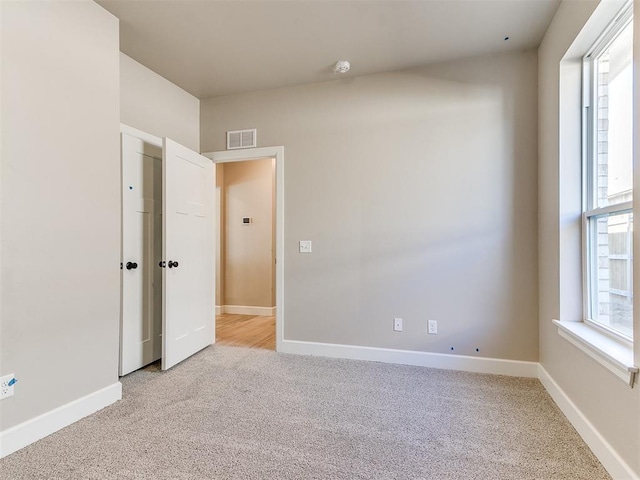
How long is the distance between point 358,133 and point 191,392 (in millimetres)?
2569

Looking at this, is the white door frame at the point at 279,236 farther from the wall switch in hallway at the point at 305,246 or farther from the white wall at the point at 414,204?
the wall switch in hallway at the point at 305,246

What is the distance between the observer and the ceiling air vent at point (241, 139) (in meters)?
3.29

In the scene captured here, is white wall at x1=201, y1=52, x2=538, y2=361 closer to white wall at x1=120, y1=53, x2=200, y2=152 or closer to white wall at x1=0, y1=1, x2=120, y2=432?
white wall at x1=120, y1=53, x2=200, y2=152

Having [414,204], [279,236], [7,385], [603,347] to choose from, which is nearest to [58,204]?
[7,385]

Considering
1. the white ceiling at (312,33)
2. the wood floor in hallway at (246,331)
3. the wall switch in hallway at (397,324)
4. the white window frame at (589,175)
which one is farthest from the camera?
the wood floor in hallway at (246,331)

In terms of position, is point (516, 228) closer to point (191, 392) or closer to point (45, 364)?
point (191, 392)

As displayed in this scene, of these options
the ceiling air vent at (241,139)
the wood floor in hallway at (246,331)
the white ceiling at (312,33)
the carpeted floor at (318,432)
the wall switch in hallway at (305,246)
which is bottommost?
the wood floor in hallway at (246,331)

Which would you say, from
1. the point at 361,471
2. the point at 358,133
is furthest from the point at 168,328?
the point at 358,133

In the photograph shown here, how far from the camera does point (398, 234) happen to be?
2.87m

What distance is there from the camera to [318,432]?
1.79 m

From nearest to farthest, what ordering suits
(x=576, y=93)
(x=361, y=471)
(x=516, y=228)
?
(x=361, y=471)
(x=576, y=93)
(x=516, y=228)

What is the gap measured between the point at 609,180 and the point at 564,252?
19.8 inches

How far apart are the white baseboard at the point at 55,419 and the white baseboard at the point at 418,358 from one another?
1484 millimetres

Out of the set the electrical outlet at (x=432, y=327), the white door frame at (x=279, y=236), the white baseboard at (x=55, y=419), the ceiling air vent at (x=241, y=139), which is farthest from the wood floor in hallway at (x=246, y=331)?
the ceiling air vent at (x=241, y=139)
